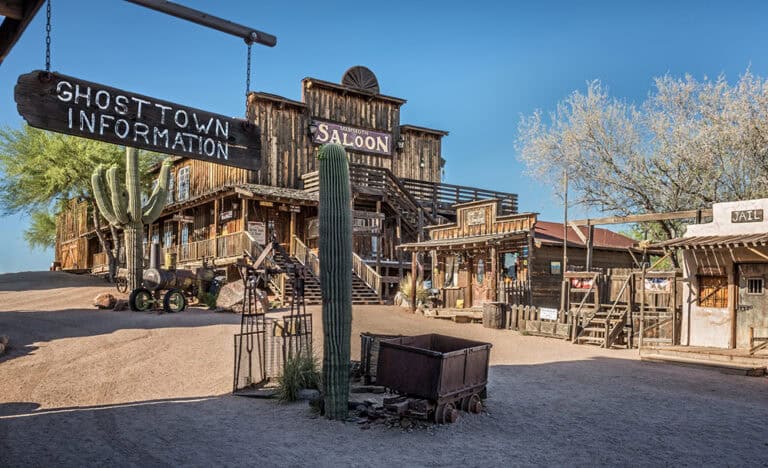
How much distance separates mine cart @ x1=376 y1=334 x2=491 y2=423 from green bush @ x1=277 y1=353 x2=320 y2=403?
158cm

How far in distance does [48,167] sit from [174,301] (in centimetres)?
1514

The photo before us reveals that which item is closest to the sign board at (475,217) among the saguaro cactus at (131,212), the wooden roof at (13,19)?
the saguaro cactus at (131,212)

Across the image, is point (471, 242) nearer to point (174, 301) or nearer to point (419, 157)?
point (174, 301)

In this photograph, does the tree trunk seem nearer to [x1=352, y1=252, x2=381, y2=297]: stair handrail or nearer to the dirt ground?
the dirt ground

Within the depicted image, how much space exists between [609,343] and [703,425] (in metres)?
8.98

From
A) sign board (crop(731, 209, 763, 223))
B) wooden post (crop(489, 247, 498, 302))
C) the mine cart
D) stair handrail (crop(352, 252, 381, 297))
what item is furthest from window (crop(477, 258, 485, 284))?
the mine cart

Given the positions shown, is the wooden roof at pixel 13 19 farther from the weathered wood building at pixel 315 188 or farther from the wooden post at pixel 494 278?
A: the weathered wood building at pixel 315 188

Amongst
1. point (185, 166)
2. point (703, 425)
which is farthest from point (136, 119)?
point (185, 166)

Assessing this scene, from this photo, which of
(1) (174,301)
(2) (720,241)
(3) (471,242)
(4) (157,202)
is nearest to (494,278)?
(3) (471,242)

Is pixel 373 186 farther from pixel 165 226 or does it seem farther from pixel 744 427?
pixel 744 427

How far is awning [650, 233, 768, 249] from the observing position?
14.5 meters

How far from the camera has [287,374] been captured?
33.0ft

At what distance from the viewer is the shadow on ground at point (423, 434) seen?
712 cm

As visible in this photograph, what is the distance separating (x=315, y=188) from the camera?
96.2 feet
